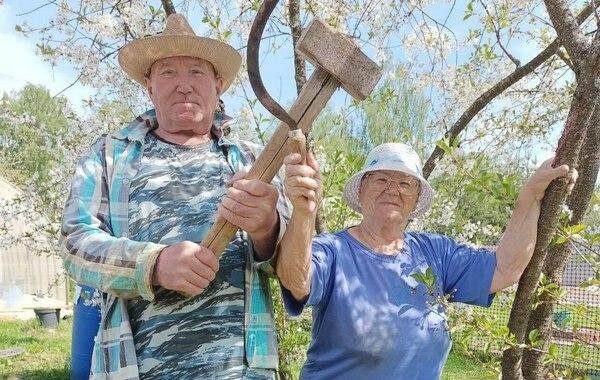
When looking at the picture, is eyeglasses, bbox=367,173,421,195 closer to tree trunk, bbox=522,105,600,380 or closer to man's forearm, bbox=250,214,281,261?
tree trunk, bbox=522,105,600,380

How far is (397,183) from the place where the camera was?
7.26ft

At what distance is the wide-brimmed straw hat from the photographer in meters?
1.90

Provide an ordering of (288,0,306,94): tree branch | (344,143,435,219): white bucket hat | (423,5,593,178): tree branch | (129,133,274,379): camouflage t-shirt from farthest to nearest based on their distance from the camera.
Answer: (423,5,593,178): tree branch, (288,0,306,94): tree branch, (344,143,435,219): white bucket hat, (129,133,274,379): camouflage t-shirt

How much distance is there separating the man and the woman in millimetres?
165

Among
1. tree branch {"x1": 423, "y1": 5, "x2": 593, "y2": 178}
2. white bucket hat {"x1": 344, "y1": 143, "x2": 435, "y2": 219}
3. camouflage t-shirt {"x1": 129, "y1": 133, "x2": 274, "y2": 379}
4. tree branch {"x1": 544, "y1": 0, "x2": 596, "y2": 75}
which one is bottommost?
camouflage t-shirt {"x1": 129, "y1": 133, "x2": 274, "y2": 379}

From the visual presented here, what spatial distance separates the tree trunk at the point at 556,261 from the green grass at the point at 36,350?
19.6ft

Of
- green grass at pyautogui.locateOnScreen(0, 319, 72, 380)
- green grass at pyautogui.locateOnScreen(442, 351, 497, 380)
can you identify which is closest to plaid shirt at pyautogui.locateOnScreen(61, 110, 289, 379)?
green grass at pyautogui.locateOnScreen(0, 319, 72, 380)

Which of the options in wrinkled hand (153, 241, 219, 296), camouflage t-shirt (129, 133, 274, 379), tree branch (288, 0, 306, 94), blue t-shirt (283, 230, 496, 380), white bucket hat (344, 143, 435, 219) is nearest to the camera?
wrinkled hand (153, 241, 219, 296)

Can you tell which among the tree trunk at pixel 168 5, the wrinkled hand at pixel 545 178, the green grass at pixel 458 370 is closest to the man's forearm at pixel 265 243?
the wrinkled hand at pixel 545 178

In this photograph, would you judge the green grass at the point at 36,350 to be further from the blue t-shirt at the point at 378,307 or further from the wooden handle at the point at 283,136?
the wooden handle at the point at 283,136

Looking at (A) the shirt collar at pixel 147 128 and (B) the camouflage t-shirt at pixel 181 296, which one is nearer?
(B) the camouflage t-shirt at pixel 181 296

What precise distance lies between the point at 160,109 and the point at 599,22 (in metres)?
1.18

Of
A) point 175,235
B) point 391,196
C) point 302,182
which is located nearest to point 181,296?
point 175,235

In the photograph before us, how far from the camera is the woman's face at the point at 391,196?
220cm
